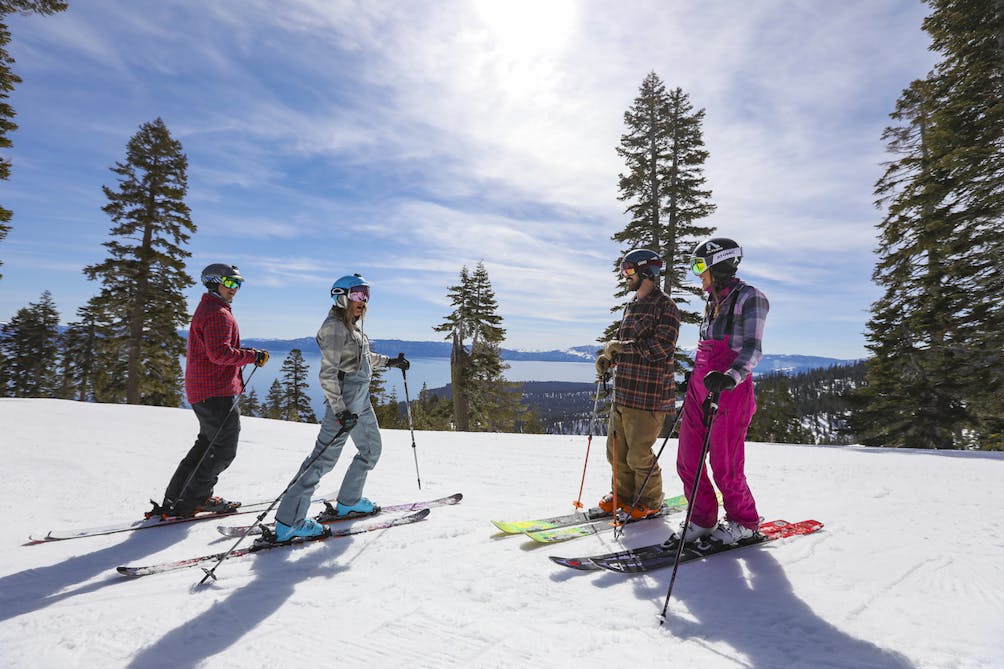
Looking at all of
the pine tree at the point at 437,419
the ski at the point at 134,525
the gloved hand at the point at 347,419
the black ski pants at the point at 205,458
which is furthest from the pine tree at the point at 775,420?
the black ski pants at the point at 205,458

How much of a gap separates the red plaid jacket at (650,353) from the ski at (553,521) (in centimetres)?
125

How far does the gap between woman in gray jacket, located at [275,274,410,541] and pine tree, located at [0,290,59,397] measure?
4371cm

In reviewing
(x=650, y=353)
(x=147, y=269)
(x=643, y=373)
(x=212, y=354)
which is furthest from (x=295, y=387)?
(x=650, y=353)

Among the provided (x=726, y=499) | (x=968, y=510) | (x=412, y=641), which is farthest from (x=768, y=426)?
(x=412, y=641)

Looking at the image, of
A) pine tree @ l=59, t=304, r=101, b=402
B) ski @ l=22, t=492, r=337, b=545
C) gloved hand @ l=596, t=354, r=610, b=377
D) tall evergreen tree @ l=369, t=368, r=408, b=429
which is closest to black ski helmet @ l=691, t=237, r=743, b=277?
gloved hand @ l=596, t=354, r=610, b=377

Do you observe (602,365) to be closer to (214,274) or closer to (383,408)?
(214,274)

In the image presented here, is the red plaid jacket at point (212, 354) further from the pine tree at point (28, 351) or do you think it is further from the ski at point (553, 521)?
the pine tree at point (28, 351)

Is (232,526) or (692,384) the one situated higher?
(692,384)

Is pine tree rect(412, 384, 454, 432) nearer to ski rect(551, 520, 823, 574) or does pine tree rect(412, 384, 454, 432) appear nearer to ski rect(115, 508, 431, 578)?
ski rect(115, 508, 431, 578)

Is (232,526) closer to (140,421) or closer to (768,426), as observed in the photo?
(140,421)

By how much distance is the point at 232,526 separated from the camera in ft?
15.4

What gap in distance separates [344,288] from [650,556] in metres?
3.79

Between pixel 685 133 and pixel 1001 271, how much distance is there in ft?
37.0

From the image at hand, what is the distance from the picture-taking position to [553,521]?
4.61m
